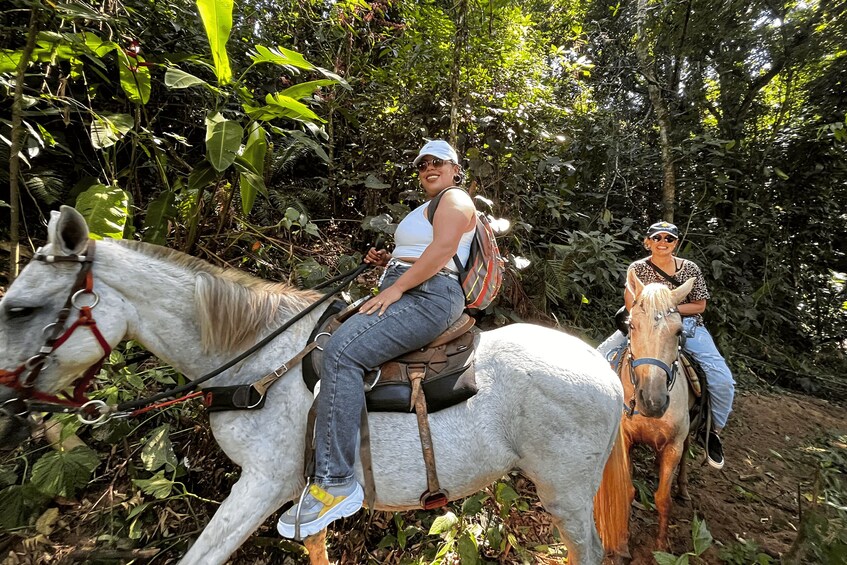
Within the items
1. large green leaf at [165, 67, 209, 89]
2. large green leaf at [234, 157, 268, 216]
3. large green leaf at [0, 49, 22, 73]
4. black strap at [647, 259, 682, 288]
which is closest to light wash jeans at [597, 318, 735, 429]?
black strap at [647, 259, 682, 288]

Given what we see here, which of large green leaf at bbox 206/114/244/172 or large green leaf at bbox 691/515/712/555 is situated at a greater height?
large green leaf at bbox 206/114/244/172

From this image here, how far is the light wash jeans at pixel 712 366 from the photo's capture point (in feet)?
10.4

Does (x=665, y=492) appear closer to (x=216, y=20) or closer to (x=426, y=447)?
(x=426, y=447)

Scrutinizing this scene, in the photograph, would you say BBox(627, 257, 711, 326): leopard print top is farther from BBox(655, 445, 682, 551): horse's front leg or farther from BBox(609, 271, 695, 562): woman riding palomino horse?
BBox(655, 445, 682, 551): horse's front leg

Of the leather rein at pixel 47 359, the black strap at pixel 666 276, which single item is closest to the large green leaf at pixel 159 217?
the leather rein at pixel 47 359

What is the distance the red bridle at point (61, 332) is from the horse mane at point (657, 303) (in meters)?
3.01

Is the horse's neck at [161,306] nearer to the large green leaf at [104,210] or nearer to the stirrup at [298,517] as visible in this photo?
the stirrup at [298,517]

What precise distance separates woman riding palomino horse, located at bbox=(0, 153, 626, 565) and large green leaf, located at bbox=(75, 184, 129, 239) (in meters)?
0.91

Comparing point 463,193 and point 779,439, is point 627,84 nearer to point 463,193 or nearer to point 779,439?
point 779,439

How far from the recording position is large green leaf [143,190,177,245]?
2699mm

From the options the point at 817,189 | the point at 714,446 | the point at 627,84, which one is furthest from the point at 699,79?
the point at 714,446

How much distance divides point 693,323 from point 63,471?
5.03 m

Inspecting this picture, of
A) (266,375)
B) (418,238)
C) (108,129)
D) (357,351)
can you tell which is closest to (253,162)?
(108,129)

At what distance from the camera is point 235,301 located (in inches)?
67.9
